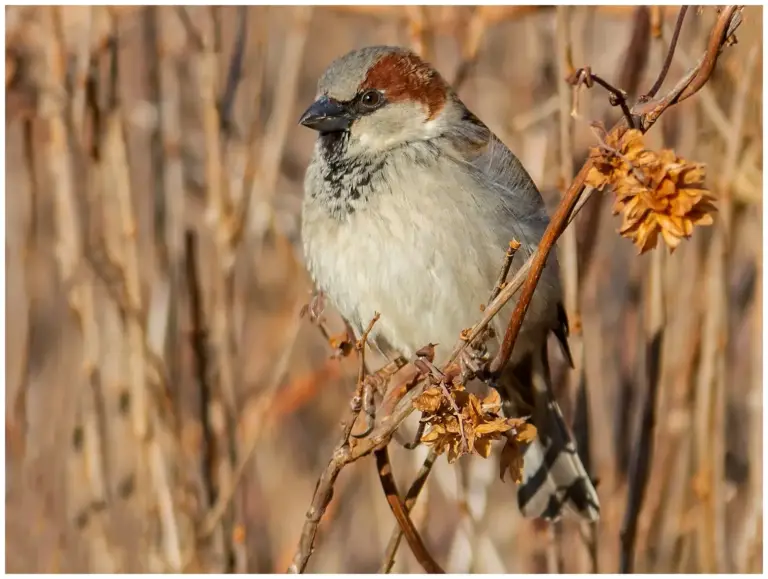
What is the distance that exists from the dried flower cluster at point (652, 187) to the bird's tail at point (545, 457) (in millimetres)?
909

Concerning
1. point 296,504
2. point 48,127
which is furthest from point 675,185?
point 296,504

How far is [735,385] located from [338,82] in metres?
1.15

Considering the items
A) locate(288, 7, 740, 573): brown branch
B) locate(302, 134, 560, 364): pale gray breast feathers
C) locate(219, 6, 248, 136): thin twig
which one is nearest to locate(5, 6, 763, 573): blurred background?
locate(219, 6, 248, 136): thin twig

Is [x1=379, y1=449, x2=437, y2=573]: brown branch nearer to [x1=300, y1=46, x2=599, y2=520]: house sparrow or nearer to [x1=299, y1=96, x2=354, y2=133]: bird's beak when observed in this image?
[x1=300, y1=46, x2=599, y2=520]: house sparrow

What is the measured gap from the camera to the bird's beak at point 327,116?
1577 mm

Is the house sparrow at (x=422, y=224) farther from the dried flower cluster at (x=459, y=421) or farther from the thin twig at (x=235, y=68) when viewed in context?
the dried flower cluster at (x=459, y=421)

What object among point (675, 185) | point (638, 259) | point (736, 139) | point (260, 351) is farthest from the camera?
point (260, 351)

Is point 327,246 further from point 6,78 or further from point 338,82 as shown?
point 6,78

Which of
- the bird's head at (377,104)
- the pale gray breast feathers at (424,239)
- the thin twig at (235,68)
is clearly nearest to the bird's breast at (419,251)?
the pale gray breast feathers at (424,239)

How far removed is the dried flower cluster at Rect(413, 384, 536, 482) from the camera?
3.28ft

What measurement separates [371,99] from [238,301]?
1.83 ft

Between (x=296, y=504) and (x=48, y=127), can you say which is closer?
(x=48, y=127)

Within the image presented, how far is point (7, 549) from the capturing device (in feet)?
6.25

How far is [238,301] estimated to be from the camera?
6.44 feet
